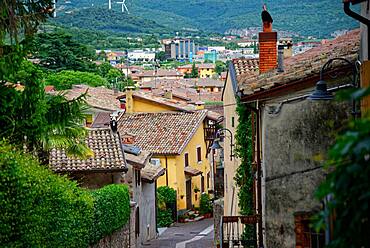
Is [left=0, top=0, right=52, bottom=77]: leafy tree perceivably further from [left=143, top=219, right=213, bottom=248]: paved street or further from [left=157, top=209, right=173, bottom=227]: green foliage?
[left=157, top=209, right=173, bottom=227]: green foliage

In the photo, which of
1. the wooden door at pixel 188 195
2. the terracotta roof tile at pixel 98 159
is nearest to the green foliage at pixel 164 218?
the wooden door at pixel 188 195

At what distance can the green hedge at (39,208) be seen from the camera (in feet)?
51.9

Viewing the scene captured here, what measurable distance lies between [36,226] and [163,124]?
37.0 metres

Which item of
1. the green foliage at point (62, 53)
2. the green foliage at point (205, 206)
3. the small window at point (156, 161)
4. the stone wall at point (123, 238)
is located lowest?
the green foliage at point (205, 206)

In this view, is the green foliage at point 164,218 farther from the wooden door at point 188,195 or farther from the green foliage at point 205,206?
the green foliage at point 205,206

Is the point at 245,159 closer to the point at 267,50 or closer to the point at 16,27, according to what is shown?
the point at 267,50

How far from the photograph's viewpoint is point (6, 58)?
1889cm

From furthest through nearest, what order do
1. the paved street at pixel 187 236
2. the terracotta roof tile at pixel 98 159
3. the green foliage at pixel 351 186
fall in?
the paved street at pixel 187 236 → the terracotta roof tile at pixel 98 159 → the green foliage at pixel 351 186

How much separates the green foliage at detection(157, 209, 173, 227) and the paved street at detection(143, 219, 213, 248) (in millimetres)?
473

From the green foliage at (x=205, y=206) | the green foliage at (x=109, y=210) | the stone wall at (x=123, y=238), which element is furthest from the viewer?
the green foliage at (x=205, y=206)

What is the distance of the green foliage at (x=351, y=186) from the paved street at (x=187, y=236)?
99.1 ft

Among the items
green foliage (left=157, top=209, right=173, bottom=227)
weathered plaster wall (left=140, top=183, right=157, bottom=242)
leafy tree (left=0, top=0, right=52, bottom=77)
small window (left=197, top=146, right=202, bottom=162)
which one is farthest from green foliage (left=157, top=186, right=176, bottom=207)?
leafy tree (left=0, top=0, right=52, bottom=77)

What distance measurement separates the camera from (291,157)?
1439 cm

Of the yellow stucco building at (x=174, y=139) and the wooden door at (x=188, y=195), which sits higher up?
the yellow stucco building at (x=174, y=139)
